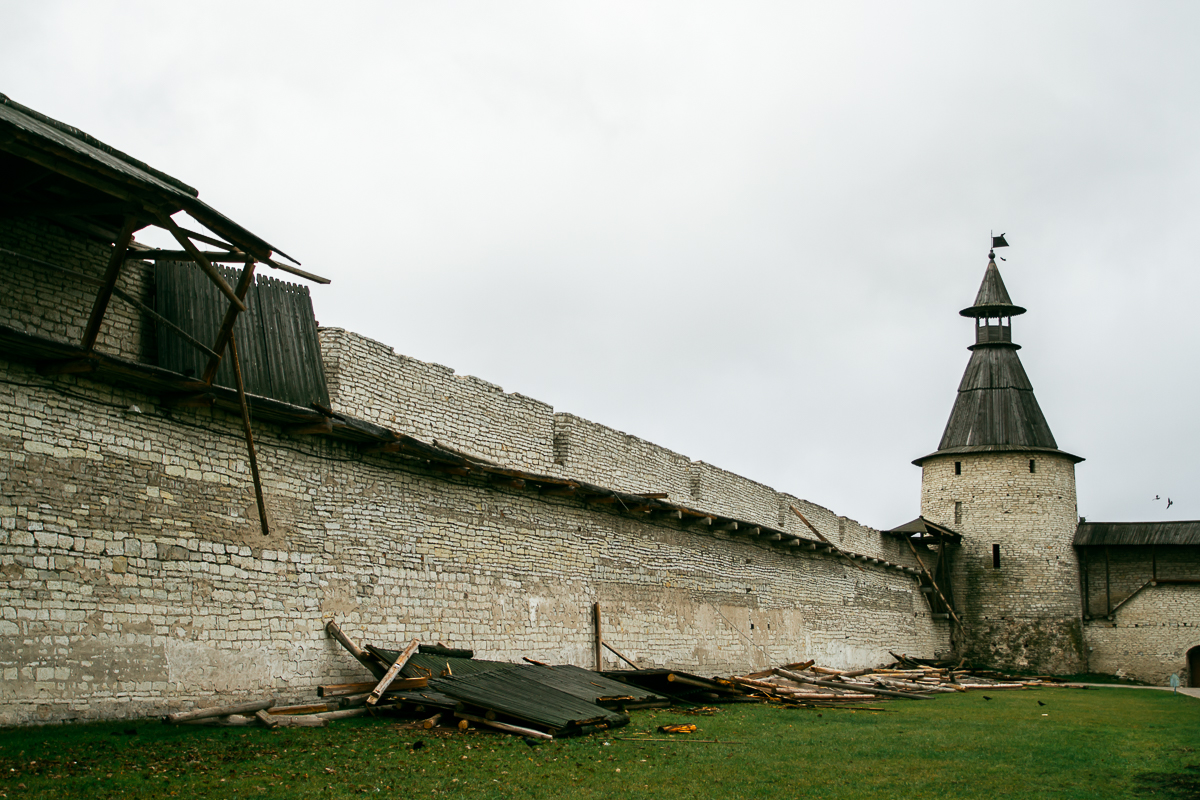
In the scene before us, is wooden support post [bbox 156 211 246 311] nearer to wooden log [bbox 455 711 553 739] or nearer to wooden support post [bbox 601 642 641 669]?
wooden log [bbox 455 711 553 739]

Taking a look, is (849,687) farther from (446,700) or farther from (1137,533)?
(1137,533)

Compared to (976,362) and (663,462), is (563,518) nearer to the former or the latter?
(663,462)

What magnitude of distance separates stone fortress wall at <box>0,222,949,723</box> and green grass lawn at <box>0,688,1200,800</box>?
2.83 feet

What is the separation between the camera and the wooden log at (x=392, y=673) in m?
10.2

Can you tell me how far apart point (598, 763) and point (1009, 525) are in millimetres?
25576

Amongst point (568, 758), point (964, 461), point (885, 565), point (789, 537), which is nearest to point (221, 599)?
point (568, 758)

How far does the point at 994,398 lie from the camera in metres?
32.8

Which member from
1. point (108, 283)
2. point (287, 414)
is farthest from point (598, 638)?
point (108, 283)

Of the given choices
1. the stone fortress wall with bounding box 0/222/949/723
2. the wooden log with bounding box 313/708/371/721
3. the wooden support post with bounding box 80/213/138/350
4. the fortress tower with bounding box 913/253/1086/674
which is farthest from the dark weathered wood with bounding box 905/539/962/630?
the wooden support post with bounding box 80/213/138/350

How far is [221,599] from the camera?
10.0 meters

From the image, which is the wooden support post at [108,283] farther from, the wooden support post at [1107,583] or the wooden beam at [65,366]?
the wooden support post at [1107,583]

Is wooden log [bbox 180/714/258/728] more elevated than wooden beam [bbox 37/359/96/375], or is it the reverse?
wooden beam [bbox 37/359/96/375]

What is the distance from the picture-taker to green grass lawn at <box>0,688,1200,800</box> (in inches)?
277

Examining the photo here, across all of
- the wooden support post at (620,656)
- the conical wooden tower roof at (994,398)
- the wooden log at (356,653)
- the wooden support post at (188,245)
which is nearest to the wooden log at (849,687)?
the wooden support post at (620,656)
